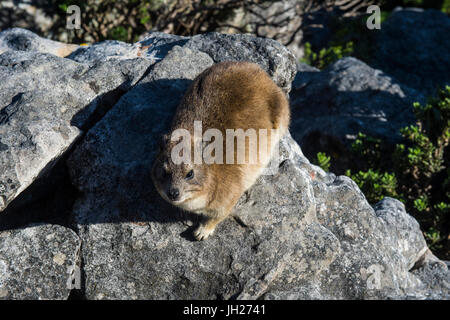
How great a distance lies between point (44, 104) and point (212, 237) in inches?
78.6

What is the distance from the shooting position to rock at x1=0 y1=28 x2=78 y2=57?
230 inches

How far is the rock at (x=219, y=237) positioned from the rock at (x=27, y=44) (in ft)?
5.39

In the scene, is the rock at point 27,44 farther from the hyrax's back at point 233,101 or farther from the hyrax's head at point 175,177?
the hyrax's head at point 175,177

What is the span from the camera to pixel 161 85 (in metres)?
5.00

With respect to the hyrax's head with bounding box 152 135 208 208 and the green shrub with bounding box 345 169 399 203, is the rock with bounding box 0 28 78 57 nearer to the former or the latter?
the hyrax's head with bounding box 152 135 208 208

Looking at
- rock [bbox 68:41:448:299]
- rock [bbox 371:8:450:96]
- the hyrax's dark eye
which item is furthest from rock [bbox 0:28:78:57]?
rock [bbox 371:8:450:96]

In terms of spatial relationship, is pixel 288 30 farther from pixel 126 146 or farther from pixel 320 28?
pixel 126 146

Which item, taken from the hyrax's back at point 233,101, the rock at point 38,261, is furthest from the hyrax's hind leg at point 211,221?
the rock at point 38,261

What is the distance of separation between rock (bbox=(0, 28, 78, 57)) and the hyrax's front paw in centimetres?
302

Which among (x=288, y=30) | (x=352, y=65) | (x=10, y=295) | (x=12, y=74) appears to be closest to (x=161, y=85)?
(x=12, y=74)

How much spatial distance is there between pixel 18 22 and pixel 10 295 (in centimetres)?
626

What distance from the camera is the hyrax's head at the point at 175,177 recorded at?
3975 mm

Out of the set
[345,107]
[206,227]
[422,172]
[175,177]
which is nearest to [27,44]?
[175,177]

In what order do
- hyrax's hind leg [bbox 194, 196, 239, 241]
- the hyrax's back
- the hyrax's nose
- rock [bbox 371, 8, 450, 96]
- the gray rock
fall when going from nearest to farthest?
the hyrax's nose → hyrax's hind leg [bbox 194, 196, 239, 241] → the hyrax's back → the gray rock → rock [bbox 371, 8, 450, 96]
